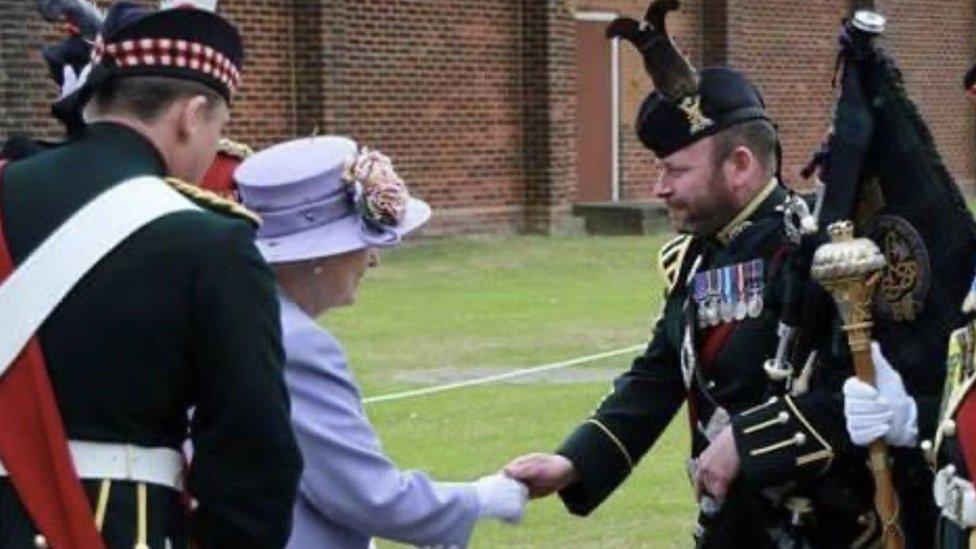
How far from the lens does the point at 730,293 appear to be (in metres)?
4.62

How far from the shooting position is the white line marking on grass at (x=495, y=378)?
37.9ft

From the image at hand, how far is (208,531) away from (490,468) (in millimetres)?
5831

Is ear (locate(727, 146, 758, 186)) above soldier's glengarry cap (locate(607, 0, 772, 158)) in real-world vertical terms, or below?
below

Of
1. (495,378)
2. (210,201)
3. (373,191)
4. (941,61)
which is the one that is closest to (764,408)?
(373,191)

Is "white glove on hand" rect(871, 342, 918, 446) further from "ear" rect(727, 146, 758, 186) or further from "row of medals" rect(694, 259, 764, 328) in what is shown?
"ear" rect(727, 146, 758, 186)

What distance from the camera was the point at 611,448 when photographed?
5023mm

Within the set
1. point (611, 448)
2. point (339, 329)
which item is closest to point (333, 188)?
point (611, 448)

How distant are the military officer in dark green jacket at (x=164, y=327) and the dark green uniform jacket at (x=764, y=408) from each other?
1364 mm

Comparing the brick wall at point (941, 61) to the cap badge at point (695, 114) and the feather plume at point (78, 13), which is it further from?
the cap badge at point (695, 114)

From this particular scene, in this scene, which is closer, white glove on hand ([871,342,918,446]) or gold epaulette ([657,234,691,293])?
white glove on hand ([871,342,918,446])

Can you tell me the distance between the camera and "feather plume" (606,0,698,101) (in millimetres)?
4766

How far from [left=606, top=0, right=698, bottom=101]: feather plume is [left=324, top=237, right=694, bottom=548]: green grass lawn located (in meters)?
3.35

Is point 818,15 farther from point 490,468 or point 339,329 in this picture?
point 490,468

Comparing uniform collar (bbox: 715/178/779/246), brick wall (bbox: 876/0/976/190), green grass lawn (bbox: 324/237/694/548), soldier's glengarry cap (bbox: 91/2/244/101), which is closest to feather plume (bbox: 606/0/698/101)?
uniform collar (bbox: 715/178/779/246)
